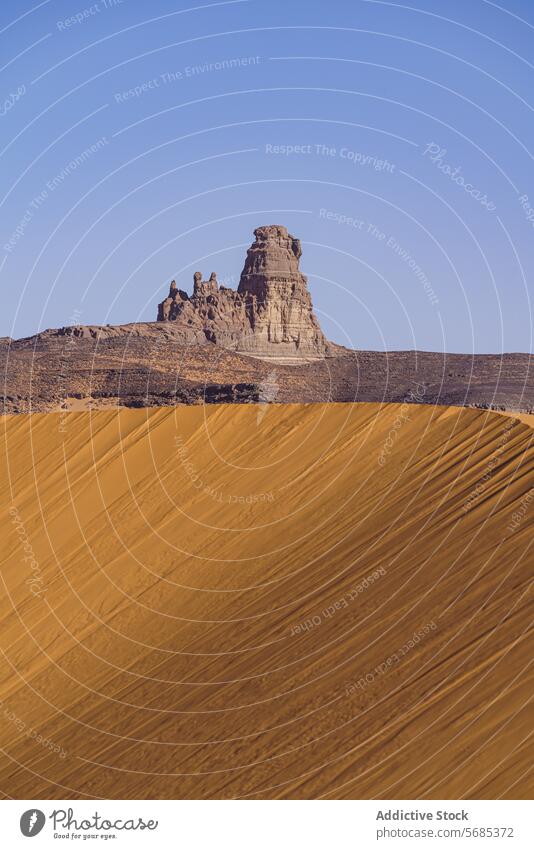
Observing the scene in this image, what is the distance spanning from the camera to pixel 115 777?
2578cm

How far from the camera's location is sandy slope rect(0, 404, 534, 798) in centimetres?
2184

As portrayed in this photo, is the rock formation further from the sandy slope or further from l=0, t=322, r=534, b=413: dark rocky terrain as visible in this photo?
the sandy slope

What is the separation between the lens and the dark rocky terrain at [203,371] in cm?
6200

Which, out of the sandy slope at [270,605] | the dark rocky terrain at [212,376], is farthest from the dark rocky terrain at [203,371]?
the sandy slope at [270,605]

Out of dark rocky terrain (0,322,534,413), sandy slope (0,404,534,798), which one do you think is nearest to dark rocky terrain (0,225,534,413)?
dark rocky terrain (0,322,534,413)

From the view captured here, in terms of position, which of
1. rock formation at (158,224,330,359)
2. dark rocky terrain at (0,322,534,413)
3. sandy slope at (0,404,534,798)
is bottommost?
sandy slope at (0,404,534,798)

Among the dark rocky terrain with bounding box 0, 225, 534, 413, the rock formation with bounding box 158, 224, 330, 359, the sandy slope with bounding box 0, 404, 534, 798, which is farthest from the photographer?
the rock formation with bounding box 158, 224, 330, 359

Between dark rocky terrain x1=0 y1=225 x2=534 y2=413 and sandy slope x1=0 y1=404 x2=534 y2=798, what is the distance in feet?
33.1

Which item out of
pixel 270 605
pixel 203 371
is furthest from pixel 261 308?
pixel 270 605

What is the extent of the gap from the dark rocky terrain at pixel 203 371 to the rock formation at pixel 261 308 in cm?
19

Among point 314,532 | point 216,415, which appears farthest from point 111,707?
point 216,415

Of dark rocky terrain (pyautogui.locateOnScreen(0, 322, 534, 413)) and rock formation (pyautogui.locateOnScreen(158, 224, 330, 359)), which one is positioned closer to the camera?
dark rocky terrain (pyautogui.locateOnScreen(0, 322, 534, 413))

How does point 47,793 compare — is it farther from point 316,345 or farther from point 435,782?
point 316,345

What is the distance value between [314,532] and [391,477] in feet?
10.4
